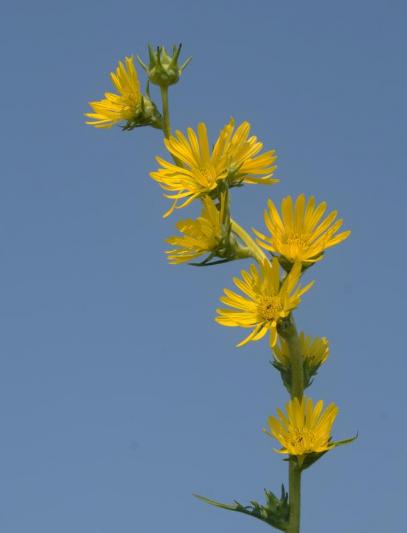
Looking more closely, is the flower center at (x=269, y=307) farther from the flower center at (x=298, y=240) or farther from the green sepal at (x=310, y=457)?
the green sepal at (x=310, y=457)

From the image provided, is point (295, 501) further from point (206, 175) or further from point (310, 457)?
point (206, 175)

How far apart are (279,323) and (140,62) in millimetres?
1850

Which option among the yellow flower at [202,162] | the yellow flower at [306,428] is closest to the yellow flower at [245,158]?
the yellow flower at [202,162]

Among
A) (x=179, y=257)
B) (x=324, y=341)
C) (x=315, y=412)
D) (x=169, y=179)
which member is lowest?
(x=315, y=412)

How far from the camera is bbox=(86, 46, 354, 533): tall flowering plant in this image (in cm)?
A: 544

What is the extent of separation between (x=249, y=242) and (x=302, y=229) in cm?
32

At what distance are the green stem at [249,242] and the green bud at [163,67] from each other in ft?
3.23

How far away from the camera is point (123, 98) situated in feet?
20.2

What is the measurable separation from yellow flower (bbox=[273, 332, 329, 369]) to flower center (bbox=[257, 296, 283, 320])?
14.9 inches

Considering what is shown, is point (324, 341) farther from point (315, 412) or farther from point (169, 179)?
point (169, 179)

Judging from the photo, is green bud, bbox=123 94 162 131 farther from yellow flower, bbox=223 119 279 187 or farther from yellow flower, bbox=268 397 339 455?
Result: yellow flower, bbox=268 397 339 455

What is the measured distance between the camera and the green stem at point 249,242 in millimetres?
5625

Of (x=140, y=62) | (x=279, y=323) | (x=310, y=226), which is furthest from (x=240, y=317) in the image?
(x=140, y=62)

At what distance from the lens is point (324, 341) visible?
19.5ft
